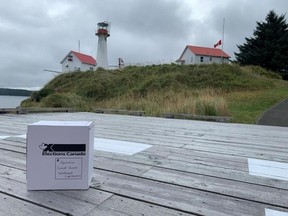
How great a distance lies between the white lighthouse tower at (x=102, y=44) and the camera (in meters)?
31.9

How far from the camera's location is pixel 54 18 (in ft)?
67.7

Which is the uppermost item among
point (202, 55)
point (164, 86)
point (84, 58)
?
point (84, 58)

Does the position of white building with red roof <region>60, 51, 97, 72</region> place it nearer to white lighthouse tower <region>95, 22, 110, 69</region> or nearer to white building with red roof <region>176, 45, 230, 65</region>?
white lighthouse tower <region>95, 22, 110, 69</region>

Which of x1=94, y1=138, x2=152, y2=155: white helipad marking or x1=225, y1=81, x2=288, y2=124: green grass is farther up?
x1=225, y1=81, x2=288, y2=124: green grass

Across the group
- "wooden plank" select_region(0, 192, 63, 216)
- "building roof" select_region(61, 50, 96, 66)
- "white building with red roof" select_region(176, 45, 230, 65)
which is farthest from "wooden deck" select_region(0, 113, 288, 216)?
"building roof" select_region(61, 50, 96, 66)

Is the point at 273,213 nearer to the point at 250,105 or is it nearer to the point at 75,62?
the point at 250,105

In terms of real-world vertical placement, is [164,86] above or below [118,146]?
above

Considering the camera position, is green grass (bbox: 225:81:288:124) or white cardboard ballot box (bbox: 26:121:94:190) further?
green grass (bbox: 225:81:288:124)

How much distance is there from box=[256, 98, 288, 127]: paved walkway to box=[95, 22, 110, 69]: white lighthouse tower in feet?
81.4

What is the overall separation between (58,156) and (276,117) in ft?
25.4

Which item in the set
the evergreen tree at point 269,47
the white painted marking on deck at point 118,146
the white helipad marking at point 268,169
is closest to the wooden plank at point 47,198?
the white painted marking on deck at point 118,146

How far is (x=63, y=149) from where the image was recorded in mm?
1503

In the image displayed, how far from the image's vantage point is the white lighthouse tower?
105 feet

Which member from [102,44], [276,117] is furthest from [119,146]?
[102,44]
